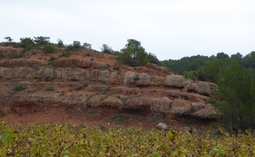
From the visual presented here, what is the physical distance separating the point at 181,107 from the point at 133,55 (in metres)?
14.8

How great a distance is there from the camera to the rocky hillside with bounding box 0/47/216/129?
23.8 meters

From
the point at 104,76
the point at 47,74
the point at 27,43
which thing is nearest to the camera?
the point at 104,76

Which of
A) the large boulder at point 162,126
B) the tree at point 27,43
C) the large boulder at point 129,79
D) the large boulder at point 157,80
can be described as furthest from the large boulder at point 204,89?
the tree at point 27,43

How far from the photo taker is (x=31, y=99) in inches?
996

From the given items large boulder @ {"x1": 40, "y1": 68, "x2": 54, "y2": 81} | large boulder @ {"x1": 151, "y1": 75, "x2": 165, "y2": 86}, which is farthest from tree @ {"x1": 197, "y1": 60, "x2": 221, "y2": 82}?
large boulder @ {"x1": 40, "y1": 68, "x2": 54, "y2": 81}

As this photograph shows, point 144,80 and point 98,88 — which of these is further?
point 144,80

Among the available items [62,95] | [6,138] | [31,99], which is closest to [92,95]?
[62,95]

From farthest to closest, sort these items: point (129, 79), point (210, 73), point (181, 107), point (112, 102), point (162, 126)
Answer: point (210, 73), point (129, 79), point (112, 102), point (181, 107), point (162, 126)

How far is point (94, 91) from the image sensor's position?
2706 centimetres

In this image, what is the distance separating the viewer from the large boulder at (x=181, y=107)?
910 inches

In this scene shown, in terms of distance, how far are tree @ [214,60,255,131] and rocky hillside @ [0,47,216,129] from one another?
407cm

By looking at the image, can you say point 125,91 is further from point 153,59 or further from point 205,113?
point 153,59

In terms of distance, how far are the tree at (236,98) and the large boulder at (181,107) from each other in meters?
4.46

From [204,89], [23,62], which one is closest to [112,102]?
[204,89]
